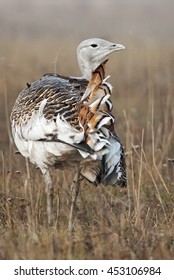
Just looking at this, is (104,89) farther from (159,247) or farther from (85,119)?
(159,247)

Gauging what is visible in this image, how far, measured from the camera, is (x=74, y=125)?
4.02m

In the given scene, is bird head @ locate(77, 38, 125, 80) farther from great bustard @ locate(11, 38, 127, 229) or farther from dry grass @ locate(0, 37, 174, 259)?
dry grass @ locate(0, 37, 174, 259)

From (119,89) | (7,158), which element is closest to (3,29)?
(119,89)

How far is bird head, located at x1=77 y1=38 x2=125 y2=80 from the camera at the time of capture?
4.74 m

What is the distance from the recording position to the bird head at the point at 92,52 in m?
4.74

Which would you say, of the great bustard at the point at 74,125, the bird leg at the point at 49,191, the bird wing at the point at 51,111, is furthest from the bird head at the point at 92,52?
the bird leg at the point at 49,191

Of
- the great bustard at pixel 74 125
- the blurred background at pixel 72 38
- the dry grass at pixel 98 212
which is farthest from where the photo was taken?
the blurred background at pixel 72 38

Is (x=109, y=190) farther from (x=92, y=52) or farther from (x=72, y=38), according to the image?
(x=72, y=38)

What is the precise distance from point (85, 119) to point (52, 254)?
71 cm

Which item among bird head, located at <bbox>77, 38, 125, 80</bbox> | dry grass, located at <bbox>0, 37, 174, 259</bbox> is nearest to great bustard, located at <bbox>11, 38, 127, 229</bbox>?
bird head, located at <bbox>77, 38, 125, 80</bbox>

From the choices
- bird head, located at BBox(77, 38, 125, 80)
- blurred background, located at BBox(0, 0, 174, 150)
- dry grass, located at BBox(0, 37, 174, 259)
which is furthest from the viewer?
blurred background, located at BBox(0, 0, 174, 150)

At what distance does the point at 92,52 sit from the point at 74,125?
35.7 inches

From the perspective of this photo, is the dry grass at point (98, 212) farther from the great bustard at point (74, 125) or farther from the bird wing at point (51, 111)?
the bird wing at point (51, 111)

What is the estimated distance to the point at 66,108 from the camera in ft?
13.7
